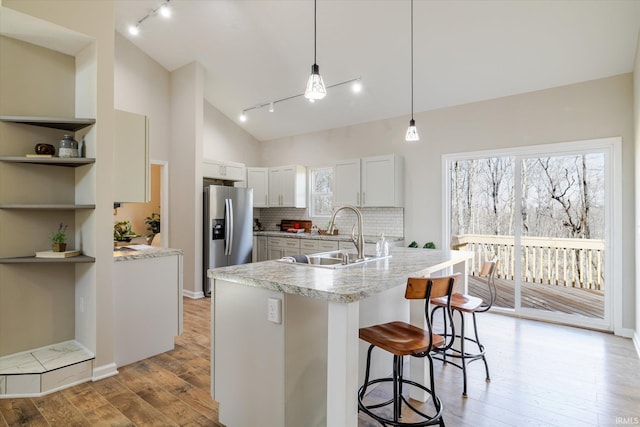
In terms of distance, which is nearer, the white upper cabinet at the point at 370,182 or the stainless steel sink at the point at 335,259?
the stainless steel sink at the point at 335,259

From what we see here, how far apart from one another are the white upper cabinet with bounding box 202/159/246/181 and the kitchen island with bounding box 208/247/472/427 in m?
3.80

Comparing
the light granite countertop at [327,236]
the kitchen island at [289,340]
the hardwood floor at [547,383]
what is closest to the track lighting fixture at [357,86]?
the light granite countertop at [327,236]

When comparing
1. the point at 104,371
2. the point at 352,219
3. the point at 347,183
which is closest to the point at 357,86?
the point at 347,183

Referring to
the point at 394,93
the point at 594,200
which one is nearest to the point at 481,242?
the point at 594,200

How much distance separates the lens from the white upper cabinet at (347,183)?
5.54 m

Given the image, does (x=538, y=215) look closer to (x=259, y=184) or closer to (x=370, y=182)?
(x=370, y=182)

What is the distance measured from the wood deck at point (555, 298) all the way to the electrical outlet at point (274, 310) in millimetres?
3969

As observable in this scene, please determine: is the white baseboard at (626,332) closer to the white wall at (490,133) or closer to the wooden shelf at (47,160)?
the white wall at (490,133)

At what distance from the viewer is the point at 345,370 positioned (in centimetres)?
151

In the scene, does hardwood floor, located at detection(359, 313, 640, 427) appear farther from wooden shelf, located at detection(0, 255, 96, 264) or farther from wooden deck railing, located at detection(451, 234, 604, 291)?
wooden shelf, located at detection(0, 255, 96, 264)

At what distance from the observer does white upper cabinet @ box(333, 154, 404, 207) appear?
5191 mm

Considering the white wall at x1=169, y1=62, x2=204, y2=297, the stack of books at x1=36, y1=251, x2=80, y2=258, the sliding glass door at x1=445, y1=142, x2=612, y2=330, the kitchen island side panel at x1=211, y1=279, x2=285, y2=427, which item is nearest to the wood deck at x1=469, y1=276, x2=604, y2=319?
the sliding glass door at x1=445, y1=142, x2=612, y2=330

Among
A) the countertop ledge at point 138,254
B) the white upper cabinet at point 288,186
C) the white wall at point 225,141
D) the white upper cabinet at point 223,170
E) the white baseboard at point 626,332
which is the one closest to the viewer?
the countertop ledge at point 138,254

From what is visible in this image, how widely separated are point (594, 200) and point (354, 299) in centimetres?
404
